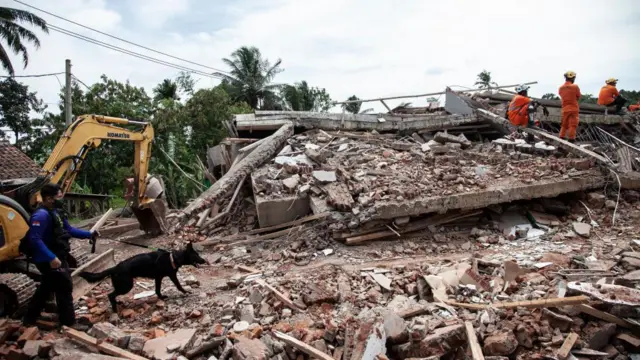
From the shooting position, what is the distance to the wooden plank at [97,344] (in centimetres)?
393

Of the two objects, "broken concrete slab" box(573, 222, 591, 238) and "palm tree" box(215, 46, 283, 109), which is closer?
"broken concrete slab" box(573, 222, 591, 238)

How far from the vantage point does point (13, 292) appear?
5047 mm

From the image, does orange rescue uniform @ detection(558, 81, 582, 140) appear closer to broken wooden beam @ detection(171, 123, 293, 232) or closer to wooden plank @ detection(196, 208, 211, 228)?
broken wooden beam @ detection(171, 123, 293, 232)

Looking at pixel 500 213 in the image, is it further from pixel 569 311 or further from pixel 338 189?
pixel 569 311

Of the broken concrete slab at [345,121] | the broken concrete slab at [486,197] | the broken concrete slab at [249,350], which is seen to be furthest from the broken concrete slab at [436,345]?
the broken concrete slab at [345,121]

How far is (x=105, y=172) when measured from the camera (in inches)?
701

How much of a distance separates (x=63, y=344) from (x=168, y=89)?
2154 centimetres

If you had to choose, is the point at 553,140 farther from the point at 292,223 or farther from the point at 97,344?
the point at 97,344

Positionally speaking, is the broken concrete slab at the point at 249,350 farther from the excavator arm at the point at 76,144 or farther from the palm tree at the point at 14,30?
the palm tree at the point at 14,30

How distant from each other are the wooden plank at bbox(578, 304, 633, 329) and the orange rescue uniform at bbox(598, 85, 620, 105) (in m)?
10.9

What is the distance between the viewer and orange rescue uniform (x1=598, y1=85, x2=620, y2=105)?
40.5 ft

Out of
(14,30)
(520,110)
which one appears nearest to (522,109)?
(520,110)

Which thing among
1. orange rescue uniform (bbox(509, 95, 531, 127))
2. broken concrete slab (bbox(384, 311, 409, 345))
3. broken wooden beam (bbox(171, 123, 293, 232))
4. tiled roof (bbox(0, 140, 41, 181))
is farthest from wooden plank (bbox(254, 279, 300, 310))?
orange rescue uniform (bbox(509, 95, 531, 127))

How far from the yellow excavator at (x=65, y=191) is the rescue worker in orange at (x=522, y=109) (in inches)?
354
